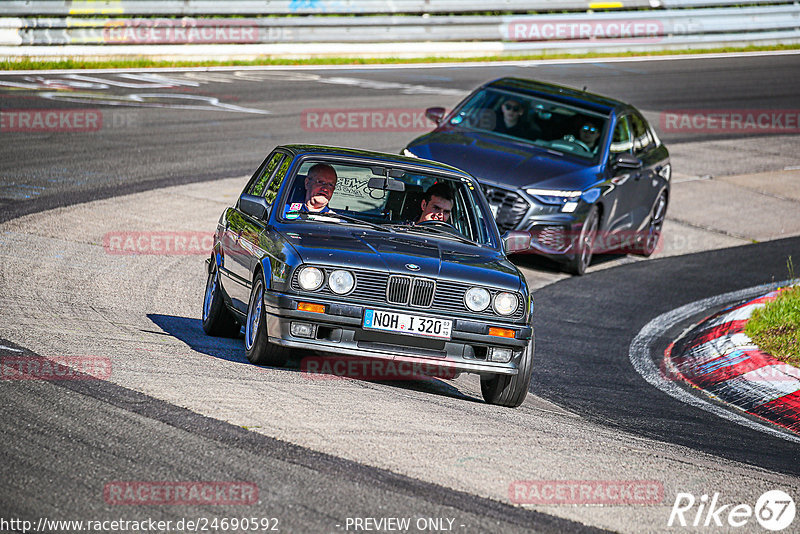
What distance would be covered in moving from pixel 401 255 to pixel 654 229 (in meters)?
8.00

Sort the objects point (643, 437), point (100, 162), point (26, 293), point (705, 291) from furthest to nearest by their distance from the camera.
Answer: point (100, 162) < point (705, 291) < point (26, 293) < point (643, 437)

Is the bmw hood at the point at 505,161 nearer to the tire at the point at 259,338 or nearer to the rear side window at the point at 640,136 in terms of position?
the rear side window at the point at 640,136

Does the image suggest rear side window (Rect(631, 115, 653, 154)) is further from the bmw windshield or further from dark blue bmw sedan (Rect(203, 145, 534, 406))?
dark blue bmw sedan (Rect(203, 145, 534, 406))

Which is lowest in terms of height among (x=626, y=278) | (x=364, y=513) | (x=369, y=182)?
(x=626, y=278)

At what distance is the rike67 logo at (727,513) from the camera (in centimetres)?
539

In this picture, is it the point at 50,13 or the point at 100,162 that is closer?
the point at 100,162

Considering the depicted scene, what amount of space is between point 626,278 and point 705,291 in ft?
3.09

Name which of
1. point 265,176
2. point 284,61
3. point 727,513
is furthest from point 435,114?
point 284,61

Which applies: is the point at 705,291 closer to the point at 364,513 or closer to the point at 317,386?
the point at 317,386

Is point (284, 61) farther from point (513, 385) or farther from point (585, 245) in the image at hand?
point (513, 385)

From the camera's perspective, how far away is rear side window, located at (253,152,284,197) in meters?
8.79

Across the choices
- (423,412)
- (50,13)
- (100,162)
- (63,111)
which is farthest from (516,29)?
(423,412)

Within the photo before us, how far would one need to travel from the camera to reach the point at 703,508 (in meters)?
5.54

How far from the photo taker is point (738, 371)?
943 centimetres
